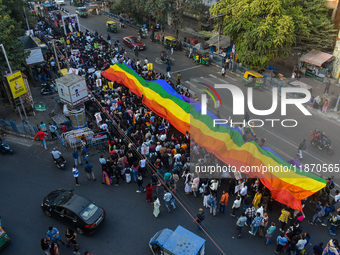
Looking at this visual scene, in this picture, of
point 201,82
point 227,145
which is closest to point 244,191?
point 227,145

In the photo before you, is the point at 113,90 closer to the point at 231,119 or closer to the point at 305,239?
the point at 231,119

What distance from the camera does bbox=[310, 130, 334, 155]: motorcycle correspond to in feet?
63.4

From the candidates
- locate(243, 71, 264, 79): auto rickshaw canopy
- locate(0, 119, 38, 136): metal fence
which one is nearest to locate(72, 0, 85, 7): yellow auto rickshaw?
locate(243, 71, 264, 79): auto rickshaw canopy

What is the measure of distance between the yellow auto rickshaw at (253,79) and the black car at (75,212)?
1987cm

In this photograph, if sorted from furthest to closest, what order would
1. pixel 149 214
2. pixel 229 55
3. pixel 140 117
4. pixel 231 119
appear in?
1. pixel 229 55
2. pixel 231 119
3. pixel 140 117
4. pixel 149 214

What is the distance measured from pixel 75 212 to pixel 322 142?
15.6 m

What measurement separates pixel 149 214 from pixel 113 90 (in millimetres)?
12755

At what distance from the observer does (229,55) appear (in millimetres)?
33500

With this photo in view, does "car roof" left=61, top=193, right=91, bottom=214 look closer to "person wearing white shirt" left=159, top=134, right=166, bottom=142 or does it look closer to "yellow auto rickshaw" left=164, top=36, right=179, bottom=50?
"person wearing white shirt" left=159, top=134, right=166, bottom=142

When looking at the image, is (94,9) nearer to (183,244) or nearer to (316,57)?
(316,57)

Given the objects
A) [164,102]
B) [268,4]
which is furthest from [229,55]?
[164,102]

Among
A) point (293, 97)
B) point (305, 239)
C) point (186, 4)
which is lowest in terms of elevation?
point (293, 97)

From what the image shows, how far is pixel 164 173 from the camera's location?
17.0 m

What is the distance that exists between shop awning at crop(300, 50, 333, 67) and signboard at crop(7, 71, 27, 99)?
25.6 m
